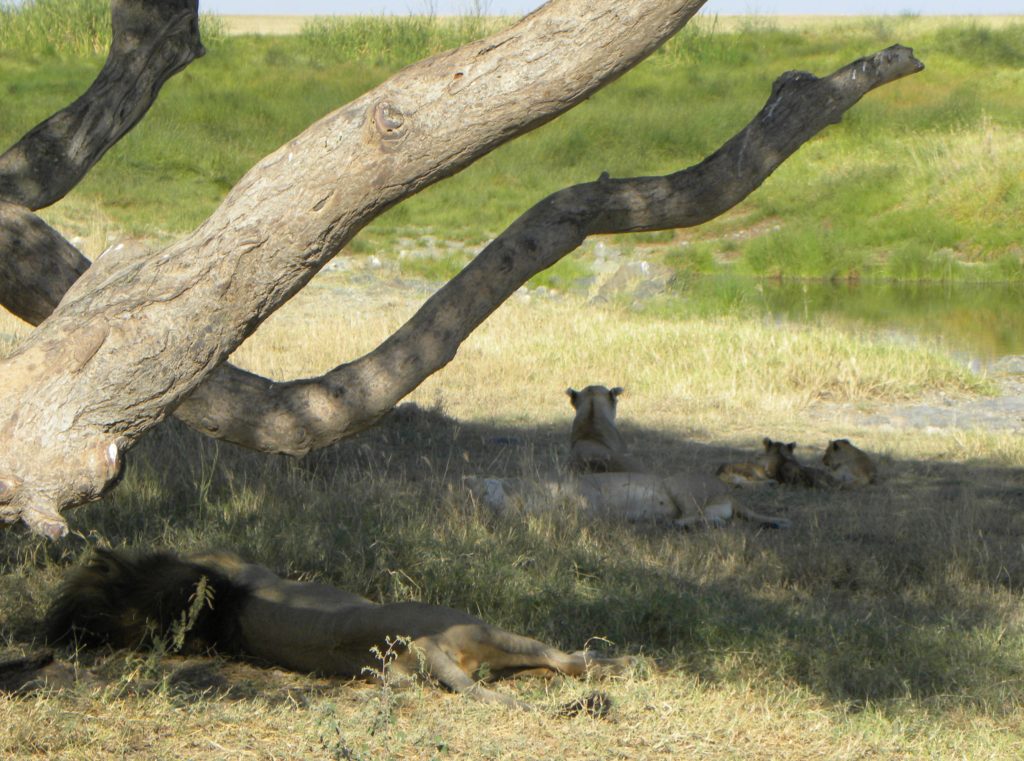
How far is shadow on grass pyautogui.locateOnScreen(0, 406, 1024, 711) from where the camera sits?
4.86m

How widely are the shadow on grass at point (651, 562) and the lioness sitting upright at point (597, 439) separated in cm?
39

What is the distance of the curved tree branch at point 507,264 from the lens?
4.30 meters

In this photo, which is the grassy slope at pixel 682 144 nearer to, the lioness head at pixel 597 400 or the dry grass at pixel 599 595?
the lioness head at pixel 597 400

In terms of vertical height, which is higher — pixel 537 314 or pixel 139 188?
pixel 139 188

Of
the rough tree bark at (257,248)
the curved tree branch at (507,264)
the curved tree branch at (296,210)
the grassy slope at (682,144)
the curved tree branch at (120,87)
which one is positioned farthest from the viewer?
the grassy slope at (682,144)

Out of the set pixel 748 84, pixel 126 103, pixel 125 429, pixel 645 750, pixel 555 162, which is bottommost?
pixel 645 750

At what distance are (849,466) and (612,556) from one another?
2504 millimetres

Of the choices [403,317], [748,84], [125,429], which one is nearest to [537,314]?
[403,317]

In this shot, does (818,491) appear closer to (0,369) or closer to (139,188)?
(0,369)

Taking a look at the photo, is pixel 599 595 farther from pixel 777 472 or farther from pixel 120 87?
pixel 120 87

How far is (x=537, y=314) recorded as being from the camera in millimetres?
15195

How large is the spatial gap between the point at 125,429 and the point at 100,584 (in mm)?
2224

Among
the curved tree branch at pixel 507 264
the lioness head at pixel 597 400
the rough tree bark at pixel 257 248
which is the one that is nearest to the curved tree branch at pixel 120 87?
the curved tree branch at pixel 507 264

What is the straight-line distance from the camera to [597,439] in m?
8.38
